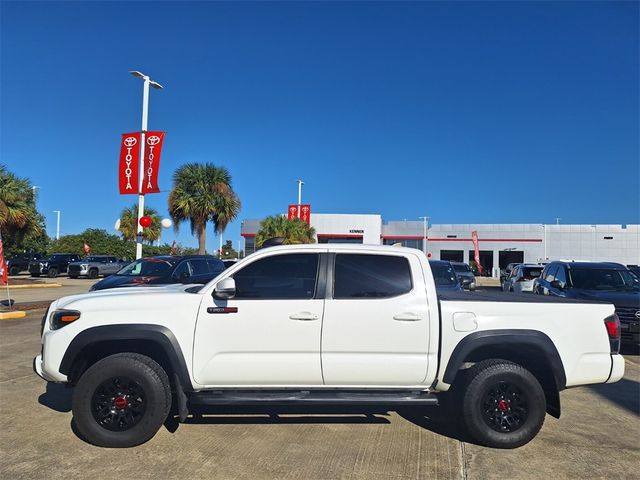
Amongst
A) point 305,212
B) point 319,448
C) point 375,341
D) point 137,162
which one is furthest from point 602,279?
point 305,212

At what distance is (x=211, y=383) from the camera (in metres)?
4.63

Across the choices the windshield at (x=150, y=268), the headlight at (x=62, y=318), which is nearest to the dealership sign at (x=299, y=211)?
the windshield at (x=150, y=268)

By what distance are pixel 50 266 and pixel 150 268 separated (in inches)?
1014

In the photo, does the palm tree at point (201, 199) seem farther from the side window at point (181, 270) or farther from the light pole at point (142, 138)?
the side window at point (181, 270)

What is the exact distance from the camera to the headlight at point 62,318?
184 inches

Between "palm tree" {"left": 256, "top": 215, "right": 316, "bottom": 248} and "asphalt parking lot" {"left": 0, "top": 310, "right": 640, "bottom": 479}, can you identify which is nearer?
"asphalt parking lot" {"left": 0, "top": 310, "right": 640, "bottom": 479}

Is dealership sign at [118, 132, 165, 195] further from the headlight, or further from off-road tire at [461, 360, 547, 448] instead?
off-road tire at [461, 360, 547, 448]

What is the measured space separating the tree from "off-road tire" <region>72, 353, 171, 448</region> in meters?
22.5

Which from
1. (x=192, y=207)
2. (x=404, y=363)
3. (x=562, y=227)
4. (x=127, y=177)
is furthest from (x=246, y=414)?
(x=562, y=227)

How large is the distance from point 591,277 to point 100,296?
9817mm

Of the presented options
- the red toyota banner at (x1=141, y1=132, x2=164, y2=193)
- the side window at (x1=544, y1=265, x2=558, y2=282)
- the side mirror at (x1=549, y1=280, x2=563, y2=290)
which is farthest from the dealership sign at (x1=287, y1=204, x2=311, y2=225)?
the side mirror at (x1=549, y1=280, x2=563, y2=290)

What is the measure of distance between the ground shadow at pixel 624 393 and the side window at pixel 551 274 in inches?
172

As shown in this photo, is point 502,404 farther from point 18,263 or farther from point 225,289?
point 18,263

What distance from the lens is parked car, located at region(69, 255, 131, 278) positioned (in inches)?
1304
